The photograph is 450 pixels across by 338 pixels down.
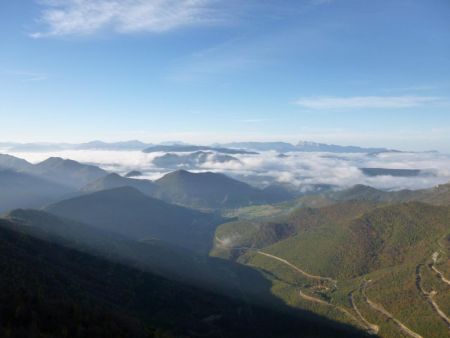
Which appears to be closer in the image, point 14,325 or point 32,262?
point 14,325

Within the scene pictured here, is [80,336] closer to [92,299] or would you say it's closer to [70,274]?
[92,299]

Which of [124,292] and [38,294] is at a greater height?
[38,294]

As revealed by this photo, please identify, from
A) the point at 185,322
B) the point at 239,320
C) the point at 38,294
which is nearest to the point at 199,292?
the point at 239,320

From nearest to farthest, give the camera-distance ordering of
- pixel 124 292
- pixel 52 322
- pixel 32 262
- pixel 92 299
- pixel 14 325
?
pixel 14 325
pixel 52 322
pixel 92 299
pixel 32 262
pixel 124 292

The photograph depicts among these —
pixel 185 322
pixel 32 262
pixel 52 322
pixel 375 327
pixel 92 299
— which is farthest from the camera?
pixel 375 327

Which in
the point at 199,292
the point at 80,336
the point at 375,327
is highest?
the point at 80,336

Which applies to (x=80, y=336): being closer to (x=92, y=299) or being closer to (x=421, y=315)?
(x=92, y=299)
